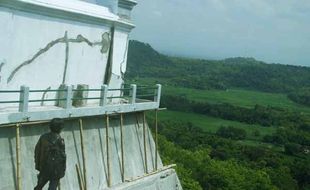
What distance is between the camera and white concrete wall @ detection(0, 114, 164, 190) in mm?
12117

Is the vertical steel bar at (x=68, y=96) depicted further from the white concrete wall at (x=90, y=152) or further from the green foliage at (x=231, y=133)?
the green foliage at (x=231, y=133)

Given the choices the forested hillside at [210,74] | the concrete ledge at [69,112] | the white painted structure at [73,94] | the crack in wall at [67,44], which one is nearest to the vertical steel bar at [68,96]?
the white painted structure at [73,94]

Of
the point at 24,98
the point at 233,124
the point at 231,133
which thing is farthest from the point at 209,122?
the point at 24,98

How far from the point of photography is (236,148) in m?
70.5

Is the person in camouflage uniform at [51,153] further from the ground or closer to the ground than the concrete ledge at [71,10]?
closer to the ground

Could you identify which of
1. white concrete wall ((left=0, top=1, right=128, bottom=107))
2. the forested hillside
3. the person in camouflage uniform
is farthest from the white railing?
the forested hillside

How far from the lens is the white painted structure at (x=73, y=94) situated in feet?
41.3

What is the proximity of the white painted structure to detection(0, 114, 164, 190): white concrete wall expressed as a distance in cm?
3

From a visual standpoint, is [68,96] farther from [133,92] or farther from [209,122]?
[209,122]

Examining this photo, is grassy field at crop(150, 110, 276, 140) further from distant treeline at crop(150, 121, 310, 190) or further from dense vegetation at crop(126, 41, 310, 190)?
distant treeline at crop(150, 121, 310, 190)

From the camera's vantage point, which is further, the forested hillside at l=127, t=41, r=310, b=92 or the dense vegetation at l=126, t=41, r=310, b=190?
the forested hillside at l=127, t=41, r=310, b=92

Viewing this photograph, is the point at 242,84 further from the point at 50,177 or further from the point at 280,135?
the point at 50,177

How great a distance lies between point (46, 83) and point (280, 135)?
74640 millimetres

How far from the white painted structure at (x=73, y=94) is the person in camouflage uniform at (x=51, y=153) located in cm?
154
